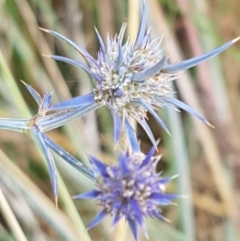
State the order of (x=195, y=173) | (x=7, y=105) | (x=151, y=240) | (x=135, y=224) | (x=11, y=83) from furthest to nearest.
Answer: (x=195, y=173) → (x=151, y=240) → (x=7, y=105) → (x=11, y=83) → (x=135, y=224)

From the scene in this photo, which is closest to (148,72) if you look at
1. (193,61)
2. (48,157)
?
(193,61)

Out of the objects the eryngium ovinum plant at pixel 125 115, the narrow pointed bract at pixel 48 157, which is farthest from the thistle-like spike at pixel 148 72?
the narrow pointed bract at pixel 48 157

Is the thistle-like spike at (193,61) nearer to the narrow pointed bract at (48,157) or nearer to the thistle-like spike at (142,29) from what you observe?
the thistle-like spike at (142,29)

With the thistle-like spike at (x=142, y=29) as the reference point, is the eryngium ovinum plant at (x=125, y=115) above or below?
below

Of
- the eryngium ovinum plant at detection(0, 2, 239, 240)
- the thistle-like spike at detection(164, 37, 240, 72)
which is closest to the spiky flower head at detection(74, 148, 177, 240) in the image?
the eryngium ovinum plant at detection(0, 2, 239, 240)

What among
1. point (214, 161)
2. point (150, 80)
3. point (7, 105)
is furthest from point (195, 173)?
point (150, 80)

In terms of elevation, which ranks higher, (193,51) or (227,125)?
(193,51)

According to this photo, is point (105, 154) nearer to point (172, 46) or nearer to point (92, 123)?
point (92, 123)

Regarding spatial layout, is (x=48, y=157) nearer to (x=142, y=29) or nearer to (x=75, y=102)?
(x=75, y=102)
